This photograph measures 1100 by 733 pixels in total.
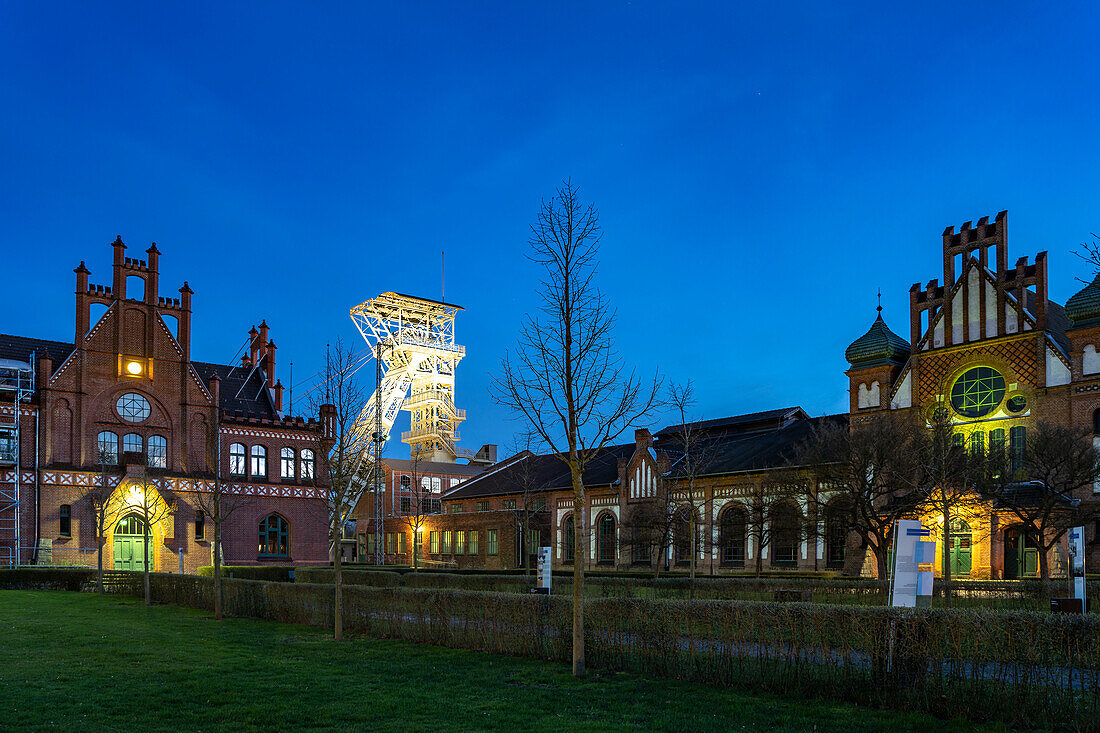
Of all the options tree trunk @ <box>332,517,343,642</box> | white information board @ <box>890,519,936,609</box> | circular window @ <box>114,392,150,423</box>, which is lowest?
tree trunk @ <box>332,517,343,642</box>

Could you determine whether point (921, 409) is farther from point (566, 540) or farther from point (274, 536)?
point (274, 536)

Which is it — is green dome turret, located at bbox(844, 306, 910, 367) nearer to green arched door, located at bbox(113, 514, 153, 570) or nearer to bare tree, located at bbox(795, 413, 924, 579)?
bare tree, located at bbox(795, 413, 924, 579)

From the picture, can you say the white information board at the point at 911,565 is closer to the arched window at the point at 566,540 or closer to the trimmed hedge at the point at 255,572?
the trimmed hedge at the point at 255,572

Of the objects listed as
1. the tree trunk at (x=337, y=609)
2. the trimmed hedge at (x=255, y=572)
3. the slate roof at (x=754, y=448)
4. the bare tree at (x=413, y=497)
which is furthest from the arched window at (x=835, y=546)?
the bare tree at (x=413, y=497)

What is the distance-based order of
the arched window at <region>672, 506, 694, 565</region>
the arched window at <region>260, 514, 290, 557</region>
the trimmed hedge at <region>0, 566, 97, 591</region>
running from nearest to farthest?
1. the trimmed hedge at <region>0, 566, 97, 591</region>
2. the arched window at <region>672, 506, 694, 565</region>
3. the arched window at <region>260, 514, 290, 557</region>

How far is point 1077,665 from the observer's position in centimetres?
1027

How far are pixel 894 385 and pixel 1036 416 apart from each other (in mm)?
7270

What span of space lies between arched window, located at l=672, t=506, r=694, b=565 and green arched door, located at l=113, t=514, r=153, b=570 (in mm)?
28604

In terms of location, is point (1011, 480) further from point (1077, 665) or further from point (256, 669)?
point (256, 669)

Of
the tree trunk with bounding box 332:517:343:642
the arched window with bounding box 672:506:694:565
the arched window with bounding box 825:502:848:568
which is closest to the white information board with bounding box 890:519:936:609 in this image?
the tree trunk with bounding box 332:517:343:642

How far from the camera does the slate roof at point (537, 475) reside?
56.5 metres

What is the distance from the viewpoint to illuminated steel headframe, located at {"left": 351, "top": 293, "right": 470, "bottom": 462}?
298 ft

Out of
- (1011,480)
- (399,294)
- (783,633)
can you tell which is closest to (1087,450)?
(1011,480)

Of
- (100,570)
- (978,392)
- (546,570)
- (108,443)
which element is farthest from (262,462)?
(978,392)
